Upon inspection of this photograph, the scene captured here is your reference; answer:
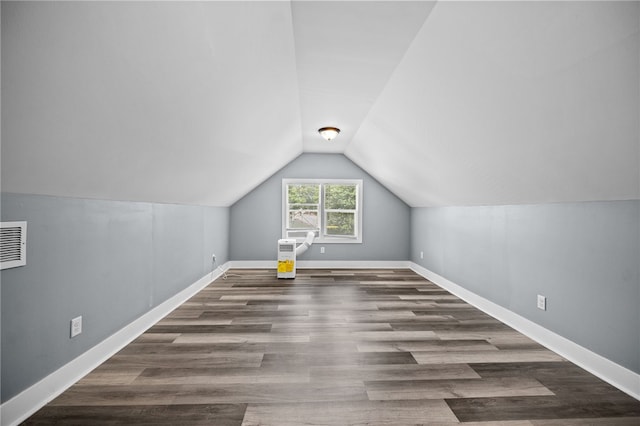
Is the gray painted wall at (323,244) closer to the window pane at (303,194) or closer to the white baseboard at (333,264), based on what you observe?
the white baseboard at (333,264)

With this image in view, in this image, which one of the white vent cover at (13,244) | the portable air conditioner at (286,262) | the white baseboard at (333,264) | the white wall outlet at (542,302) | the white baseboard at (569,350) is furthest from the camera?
the white baseboard at (333,264)

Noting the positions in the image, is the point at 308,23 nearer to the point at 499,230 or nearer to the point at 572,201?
the point at 572,201

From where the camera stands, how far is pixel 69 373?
80.0 inches

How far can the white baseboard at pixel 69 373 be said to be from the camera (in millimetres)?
1650

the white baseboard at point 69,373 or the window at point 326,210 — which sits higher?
the window at point 326,210

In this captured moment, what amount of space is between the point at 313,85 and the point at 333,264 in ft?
13.0

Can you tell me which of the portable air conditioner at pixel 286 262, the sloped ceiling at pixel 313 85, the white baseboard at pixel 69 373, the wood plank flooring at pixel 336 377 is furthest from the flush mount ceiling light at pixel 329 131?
the white baseboard at pixel 69 373

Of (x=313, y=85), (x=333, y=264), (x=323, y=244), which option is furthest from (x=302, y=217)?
(x=313, y=85)

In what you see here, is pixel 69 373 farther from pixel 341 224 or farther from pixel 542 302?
pixel 341 224

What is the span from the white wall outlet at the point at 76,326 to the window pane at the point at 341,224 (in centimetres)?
465

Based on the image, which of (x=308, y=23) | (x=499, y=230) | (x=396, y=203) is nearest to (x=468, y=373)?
(x=499, y=230)

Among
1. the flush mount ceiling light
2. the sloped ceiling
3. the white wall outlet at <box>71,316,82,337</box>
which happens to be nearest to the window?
the flush mount ceiling light

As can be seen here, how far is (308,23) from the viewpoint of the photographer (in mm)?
2045

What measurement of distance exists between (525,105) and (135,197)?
303cm
